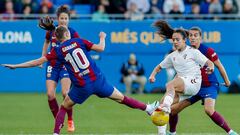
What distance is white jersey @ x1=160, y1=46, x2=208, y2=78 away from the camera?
1219cm

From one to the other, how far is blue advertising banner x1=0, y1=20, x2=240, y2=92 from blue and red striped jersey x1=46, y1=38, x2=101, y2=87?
1259 cm

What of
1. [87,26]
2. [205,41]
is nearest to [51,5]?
[87,26]

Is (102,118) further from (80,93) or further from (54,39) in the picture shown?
(80,93)

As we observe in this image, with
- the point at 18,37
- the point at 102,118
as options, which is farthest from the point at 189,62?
the point at 18,37

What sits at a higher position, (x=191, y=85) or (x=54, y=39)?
(x=54, y=39)

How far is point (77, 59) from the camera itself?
11.7m

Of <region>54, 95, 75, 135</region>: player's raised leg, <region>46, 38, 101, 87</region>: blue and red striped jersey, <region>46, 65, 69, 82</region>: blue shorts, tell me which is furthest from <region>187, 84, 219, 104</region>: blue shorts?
<region>46, 65, 69, 82</region>: blue shorts

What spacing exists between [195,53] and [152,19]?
12.9m

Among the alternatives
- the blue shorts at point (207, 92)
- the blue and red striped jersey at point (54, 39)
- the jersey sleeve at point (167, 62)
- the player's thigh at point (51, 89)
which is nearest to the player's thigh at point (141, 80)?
the blue and red striped jersey at point (54, 39)

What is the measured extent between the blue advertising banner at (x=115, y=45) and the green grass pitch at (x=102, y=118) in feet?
6.52

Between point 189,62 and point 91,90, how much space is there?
164 cm

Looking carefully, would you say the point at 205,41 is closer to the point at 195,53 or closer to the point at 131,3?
the point at 131,3

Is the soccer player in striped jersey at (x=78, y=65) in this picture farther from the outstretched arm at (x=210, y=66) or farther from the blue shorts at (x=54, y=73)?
the blue shorts at (x=54, y=73)

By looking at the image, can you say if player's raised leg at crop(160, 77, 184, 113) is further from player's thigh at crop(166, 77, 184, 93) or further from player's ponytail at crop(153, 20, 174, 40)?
player's ponytail at crop(153, 20, 174, 40)
